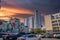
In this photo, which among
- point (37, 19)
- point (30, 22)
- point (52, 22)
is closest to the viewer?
point (37, 19)

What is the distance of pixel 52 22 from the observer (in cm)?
1966

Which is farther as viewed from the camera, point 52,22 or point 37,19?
point 52,22

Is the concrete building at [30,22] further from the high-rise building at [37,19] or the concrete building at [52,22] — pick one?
the concrete building at [52,22]

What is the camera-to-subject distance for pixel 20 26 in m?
17.1

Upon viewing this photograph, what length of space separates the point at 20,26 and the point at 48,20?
447 cm

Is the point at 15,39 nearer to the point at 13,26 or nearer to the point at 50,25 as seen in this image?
the point at 13,26

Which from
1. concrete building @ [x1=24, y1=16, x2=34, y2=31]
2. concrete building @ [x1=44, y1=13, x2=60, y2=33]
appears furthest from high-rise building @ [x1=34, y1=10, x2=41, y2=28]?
concrete building @ [x1=44, y1=13, x2=60, y2=33]

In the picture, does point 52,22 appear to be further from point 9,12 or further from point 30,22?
point 9,12

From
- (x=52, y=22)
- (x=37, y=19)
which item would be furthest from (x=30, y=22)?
(x=52, y=22)

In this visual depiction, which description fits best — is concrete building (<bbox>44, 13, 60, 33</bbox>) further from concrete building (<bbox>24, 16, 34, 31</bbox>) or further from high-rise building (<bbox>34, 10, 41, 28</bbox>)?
concrete building (<bbox>24, 16, 34, 31</bbox>)

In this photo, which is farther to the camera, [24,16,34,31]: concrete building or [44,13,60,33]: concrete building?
[44,13,60,33]: concrete building

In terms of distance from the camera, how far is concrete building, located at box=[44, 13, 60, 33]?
18.8 m

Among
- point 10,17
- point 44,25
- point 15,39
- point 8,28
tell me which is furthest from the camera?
point 44,25

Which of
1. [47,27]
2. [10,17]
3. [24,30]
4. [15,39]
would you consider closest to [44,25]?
[47,27]
